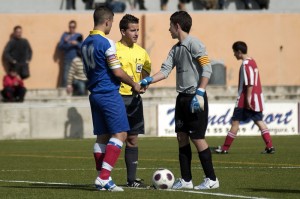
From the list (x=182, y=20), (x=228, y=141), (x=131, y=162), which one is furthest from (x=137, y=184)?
(x=228, y=141)

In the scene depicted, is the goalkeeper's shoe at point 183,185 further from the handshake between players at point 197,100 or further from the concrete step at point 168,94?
the concrete step at point 168,94

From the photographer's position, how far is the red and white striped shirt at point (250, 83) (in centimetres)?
2081

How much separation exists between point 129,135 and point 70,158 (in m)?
5.78

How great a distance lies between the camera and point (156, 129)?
2842 cm

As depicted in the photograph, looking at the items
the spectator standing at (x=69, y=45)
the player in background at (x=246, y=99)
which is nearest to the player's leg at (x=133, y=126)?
the player in background at (x=246, y=99)

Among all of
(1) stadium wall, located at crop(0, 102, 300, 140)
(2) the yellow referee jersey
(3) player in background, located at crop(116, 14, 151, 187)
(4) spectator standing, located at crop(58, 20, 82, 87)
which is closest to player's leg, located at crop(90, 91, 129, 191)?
(3) player in background, located at crop(116, 14, 151, 187)

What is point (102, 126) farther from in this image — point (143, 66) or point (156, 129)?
point (156, 129)

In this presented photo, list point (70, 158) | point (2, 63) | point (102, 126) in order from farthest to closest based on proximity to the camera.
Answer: point (2, 63), point (70, 158), point (102, 126)

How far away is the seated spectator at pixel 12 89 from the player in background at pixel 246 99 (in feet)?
29.9

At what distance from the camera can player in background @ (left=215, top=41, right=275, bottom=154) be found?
20.8 metres

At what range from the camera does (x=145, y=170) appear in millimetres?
16547

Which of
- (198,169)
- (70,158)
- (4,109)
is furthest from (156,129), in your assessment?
(198,169)

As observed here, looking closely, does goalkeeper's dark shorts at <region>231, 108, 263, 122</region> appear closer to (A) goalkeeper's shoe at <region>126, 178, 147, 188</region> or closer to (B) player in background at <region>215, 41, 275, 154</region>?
(B) player in background at <region>215, 41, 275, 154</region>

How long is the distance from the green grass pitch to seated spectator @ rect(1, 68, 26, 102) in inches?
120
